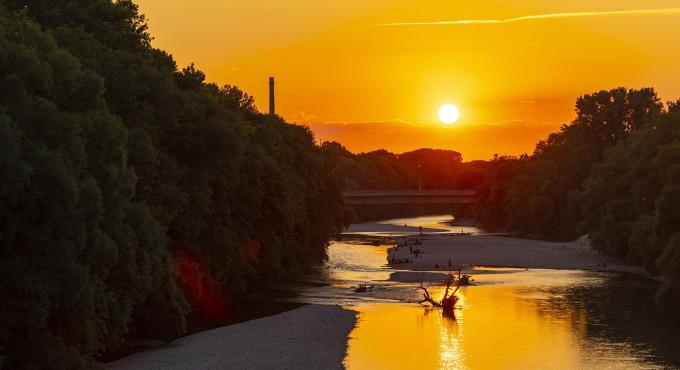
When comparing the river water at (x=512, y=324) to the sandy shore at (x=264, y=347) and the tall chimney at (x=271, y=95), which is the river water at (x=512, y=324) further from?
the tall chimney at (x=271, y=95)

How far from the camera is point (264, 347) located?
58312 millimetres

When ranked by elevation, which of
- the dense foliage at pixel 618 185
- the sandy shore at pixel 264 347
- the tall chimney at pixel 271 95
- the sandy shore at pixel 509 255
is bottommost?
the sandy shore at pixel 264 347

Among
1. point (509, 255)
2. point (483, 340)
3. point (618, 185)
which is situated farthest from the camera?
point (509, 255)

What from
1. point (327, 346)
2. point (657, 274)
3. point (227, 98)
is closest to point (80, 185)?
point (327, 346)

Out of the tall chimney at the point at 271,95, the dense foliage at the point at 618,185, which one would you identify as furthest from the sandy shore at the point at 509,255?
the tall chimney at the point at 271,95

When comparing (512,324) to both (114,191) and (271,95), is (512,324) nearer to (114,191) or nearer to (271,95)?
(114,191)

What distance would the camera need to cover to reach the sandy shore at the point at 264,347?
53.1 m

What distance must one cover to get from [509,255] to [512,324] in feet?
216

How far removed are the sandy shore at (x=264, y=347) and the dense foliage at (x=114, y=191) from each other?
2.43m

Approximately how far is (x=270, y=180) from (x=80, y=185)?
44.8 metres

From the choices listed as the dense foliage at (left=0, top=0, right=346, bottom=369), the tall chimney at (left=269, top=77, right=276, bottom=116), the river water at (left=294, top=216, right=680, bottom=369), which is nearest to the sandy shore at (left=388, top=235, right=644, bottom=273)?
the river water at (left=294, top=216, right=680, bottom=369)

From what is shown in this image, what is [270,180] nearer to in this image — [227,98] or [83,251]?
[227,98]

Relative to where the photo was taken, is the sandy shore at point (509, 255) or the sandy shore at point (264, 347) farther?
the sandy shore at point (509, 255)

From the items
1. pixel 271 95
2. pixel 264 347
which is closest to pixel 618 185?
pixel 271 95
